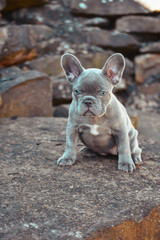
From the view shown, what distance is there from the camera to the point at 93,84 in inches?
98.1

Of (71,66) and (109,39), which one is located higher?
(71,66)

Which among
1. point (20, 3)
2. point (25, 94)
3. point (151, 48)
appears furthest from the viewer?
point (151, 48)

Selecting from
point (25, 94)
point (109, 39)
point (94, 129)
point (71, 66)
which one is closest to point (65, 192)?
point (94, 129)

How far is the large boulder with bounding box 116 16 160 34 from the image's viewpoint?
20.9 feet

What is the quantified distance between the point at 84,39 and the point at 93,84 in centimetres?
400

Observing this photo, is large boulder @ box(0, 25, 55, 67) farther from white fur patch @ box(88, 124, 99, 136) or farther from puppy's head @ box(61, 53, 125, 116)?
white fur patch @ box(88, 124, 99, 136)

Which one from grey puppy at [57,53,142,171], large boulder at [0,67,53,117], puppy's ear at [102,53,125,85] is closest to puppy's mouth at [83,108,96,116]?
grey puppy at [57,53,142,171]

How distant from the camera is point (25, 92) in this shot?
4.77 metres

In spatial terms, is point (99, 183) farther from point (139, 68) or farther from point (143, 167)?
point (139, 68)

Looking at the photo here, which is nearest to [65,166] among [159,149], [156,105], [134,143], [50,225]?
[134,143]

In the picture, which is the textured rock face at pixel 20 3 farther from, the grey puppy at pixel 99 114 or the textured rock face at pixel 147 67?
the grey puppy at pixel 99 114

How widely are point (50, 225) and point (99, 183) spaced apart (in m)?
0.69

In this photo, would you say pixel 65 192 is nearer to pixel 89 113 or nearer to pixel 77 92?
pixel 89 113

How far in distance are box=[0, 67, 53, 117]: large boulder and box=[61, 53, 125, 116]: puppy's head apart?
2092 mm
